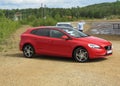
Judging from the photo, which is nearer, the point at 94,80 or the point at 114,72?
the point at 94,80

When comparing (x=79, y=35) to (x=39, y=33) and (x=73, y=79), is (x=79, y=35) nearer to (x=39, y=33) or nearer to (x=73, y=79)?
(x=39, y=33)

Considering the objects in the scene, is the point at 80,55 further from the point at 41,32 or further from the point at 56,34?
the point at 41,32

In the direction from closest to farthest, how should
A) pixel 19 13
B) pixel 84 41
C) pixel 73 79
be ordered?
1. pixel 73 79
2. pixel 84 41
3. pixel 19 13

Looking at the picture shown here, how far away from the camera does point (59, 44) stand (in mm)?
15836

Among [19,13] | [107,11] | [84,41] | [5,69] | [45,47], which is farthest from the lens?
[107,11]

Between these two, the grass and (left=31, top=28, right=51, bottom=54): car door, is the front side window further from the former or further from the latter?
the grass

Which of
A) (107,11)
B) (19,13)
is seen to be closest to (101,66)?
(19,13)

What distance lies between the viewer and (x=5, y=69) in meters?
12.9

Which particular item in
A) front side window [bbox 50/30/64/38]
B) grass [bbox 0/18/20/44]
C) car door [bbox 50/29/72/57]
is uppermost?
front side window [bbox 50/30/64/38]

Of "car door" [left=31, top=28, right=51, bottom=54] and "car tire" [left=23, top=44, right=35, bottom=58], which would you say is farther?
"car tire" [left=23, top=44, right=35, bottom=58]

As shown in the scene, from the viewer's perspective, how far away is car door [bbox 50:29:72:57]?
15.6m

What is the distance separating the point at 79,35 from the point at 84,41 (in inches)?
38.9

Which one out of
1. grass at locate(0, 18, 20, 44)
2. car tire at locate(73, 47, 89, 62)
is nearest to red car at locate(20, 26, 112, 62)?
car tire at locate(73, 47, 89, 62)

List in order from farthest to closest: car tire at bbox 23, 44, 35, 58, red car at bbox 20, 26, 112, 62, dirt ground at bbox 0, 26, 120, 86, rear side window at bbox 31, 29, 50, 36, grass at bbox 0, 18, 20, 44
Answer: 1. grass at bbox 0, 18, 20, 44
2. car tire at bbox 23, 44, 35, 58
3. rear side window at bbox 31, 29, 50, 36
4. red car at bbox 20, 26, 112, 62
5. dirt ground at bbox 0, 26, 120, 86
